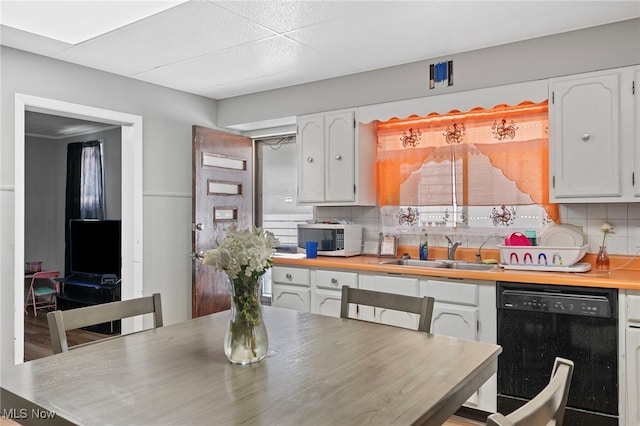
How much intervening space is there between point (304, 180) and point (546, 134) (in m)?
1.96

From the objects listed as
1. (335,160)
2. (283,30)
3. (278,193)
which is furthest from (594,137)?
(278,193)

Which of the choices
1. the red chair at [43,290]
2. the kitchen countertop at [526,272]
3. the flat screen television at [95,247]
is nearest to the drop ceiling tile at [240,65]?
the kitchen countertop at [526,272]

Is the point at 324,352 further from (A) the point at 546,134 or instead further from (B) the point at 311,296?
(A) the point at 546,134

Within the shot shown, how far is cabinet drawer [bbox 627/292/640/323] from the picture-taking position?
238 centimetres

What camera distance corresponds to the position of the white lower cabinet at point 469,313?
2.79m

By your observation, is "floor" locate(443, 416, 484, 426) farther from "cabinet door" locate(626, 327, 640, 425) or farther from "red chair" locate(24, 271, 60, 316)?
"red chair" locate(24, 271, 60, 316)

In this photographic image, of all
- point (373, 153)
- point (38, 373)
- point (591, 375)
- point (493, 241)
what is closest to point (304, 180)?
point (373, 153)

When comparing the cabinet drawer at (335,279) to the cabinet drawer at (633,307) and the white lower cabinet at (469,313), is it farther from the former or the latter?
the cabinet drawer at (633,307)

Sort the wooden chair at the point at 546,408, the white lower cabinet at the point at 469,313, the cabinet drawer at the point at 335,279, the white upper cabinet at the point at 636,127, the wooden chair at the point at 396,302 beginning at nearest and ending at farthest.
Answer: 1. the wooden chair at the point at 546,408
2. the wooden chair at the point at 396,302
3. the white upper cabinet at the point at 636,127
4. the white lower cabinet at the point at 469,313
5. the cabinet drawer at the point at 335,279

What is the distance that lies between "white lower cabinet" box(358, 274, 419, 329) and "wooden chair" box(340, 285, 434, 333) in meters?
1.02

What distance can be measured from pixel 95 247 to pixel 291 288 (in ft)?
9.02

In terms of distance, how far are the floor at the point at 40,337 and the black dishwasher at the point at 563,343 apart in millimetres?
3820

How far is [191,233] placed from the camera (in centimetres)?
441
